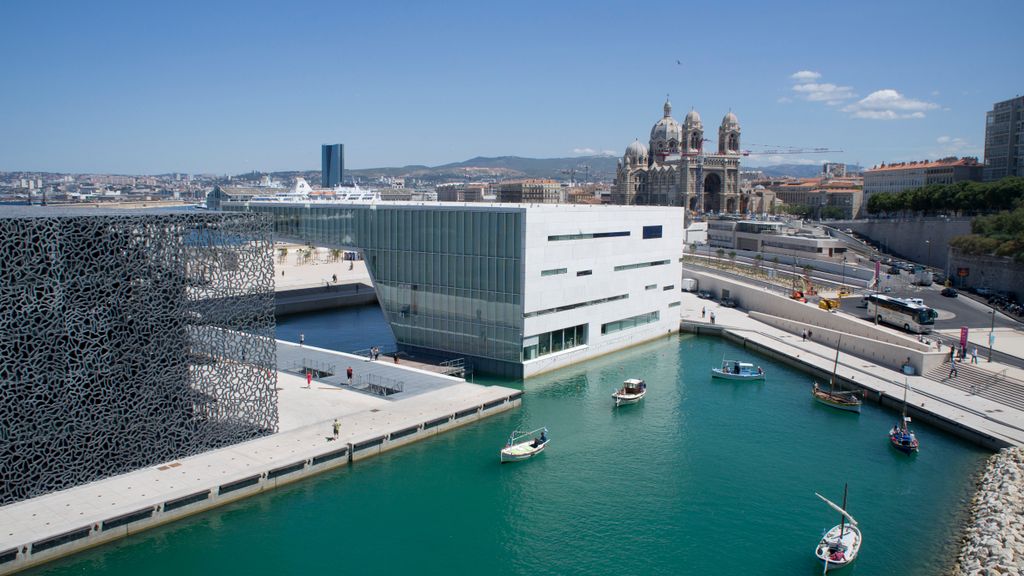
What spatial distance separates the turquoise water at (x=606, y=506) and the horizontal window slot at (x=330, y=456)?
1.70 feet

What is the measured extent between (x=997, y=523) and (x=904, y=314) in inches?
926

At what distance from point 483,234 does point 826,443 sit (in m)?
18.1

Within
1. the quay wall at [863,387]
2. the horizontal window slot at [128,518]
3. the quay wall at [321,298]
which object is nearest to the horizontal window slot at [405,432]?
the horizontal window slot at [128,518]

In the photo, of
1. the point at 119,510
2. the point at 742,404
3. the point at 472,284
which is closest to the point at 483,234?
the point at 472,284

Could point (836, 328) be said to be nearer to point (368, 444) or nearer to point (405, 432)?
point (405, 432)

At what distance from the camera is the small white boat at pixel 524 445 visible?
26438 millimetres

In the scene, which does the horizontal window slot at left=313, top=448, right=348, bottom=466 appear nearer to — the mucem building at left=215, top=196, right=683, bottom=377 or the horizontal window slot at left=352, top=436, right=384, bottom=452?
the horizontal window slot at left=352, top=436, right=384, bottom=452

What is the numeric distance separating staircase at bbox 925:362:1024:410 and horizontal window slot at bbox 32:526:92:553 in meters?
33.7

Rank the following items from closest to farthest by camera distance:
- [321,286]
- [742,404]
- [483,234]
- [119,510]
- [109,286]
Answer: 1. [119,510]
2. [109,286]
3. [742,404]
4. [483,234]
5. [321,286]

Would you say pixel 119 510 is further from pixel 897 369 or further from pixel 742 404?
pixel 897 369

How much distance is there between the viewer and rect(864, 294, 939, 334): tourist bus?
4128 cm

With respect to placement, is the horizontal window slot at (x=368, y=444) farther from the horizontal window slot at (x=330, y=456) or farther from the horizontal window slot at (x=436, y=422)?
the horizontal window slot at (x=436, y=422)

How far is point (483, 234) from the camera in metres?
37.3

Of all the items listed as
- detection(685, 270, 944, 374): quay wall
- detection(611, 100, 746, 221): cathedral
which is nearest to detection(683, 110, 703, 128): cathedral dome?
detection(611, 100, 746, 221): cathedral
